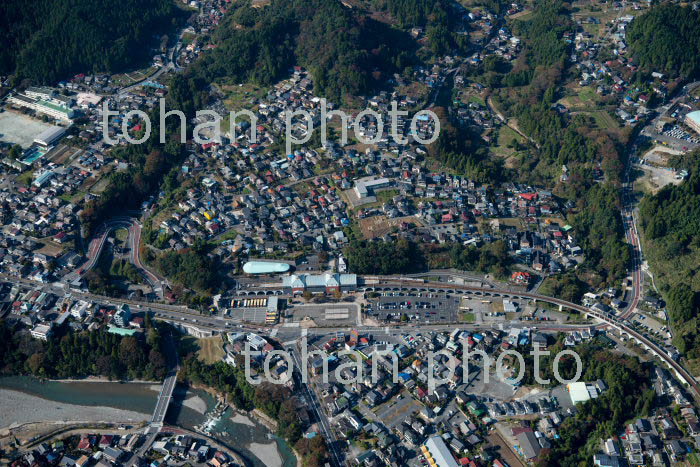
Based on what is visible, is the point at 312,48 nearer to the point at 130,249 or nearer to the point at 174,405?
the point at 130,249

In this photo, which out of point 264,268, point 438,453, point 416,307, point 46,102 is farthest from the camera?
point 46,102

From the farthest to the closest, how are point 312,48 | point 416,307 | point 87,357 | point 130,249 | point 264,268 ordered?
point 312,48 < point 130,249 < point 264,268 < point 416,307 < point 87,357

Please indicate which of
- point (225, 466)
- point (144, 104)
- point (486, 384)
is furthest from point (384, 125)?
point (225, 466)

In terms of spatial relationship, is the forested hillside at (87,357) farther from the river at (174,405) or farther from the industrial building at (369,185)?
the industrial building at (369,185)

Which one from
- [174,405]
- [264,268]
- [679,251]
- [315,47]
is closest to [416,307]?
[264,268]

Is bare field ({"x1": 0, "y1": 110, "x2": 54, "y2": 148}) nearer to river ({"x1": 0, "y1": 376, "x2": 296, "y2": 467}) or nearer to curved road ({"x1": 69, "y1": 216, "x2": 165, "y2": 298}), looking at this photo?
curved road ({"x1": 69, "y1": 216, "x2": 165, "y2": 298})

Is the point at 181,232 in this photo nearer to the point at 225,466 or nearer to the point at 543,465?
the point at 225,466

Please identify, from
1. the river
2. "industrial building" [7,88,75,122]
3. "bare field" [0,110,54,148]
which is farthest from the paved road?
"industrial building" [7,88,75,122]
